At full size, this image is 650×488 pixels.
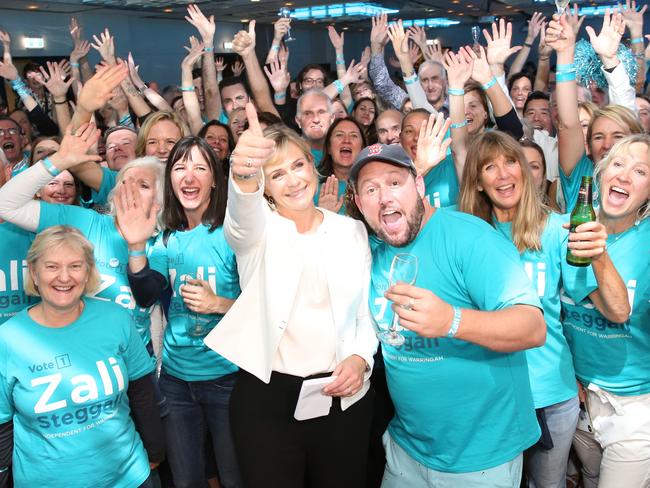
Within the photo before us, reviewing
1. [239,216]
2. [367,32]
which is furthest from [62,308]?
[367,32]

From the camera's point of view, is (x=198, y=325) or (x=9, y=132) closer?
(x=198, y=325)

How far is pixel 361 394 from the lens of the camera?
90.9 inches

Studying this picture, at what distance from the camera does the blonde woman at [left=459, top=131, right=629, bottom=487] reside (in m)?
2.29

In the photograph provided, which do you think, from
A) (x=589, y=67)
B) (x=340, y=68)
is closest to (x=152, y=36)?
(x=340, y=68)

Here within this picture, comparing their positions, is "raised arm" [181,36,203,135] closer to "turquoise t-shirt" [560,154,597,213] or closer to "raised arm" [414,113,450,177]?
"raised arm" [414,113,450,177]

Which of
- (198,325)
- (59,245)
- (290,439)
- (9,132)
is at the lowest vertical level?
(290,439)

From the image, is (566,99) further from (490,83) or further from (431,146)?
(431,146)

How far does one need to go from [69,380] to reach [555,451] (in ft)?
5.91

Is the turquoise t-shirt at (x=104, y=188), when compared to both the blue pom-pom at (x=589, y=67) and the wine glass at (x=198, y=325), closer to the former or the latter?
the wine glass at (x=198, y=325)

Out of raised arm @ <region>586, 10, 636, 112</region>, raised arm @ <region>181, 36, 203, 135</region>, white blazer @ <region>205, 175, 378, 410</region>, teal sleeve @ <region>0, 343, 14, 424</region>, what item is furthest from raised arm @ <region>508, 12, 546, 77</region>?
teal sleeve @ <region>0, 343, 14, 424</region>

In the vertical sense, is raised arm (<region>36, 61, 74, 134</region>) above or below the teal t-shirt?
above

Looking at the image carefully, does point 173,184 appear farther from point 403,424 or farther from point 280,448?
point 403,424

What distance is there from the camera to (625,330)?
2.37 m

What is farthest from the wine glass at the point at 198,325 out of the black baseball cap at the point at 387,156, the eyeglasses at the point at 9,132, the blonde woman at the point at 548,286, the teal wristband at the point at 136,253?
the eyeglasses at the point at 9,132
